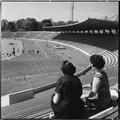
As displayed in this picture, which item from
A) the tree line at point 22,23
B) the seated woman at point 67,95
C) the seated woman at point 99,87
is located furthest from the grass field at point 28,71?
the seated woman at point 67,95

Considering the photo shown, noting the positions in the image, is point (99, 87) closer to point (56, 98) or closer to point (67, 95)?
point (67, 95)

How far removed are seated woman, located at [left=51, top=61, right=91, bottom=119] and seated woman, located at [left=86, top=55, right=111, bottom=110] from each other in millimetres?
221

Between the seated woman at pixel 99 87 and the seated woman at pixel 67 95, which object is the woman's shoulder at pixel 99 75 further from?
the seated woman at pixel 67 95

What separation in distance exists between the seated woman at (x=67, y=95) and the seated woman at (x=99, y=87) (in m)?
0.22

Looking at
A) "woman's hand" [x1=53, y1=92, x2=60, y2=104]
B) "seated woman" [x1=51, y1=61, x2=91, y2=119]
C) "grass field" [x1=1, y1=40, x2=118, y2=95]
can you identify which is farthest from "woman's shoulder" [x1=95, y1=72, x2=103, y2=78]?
"grass field" [x1=1, y1=40, x2=118, y2=95]

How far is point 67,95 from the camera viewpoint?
2.33 metres

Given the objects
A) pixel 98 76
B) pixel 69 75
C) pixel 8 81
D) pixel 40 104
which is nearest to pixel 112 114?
pixel 98 76

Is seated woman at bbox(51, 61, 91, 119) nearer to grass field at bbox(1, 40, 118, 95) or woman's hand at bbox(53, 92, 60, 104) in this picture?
woman's hand at bbox(53, 92, 60, 104)

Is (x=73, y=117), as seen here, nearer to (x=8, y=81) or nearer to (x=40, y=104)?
(x=40, y=104)

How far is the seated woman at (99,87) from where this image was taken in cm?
252

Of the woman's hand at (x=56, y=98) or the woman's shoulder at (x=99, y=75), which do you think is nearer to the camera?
the woman's hand at (x=56, y=98)

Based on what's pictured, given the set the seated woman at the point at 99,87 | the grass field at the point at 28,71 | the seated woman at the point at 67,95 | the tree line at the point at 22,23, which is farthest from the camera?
the grass field at the point at 28,71

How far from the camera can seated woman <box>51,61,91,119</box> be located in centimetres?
229

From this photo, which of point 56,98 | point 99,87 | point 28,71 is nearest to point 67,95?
point 56,98
